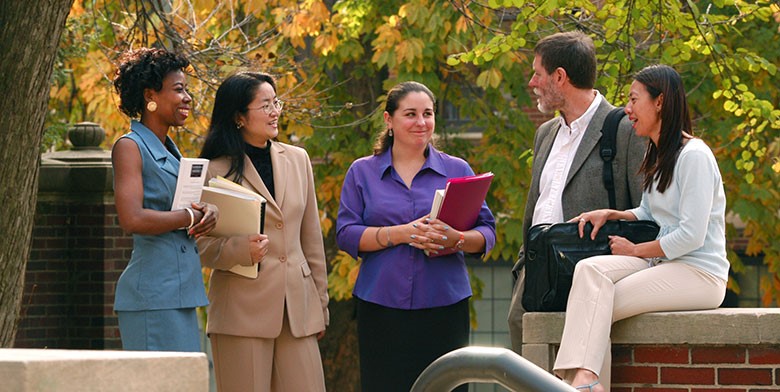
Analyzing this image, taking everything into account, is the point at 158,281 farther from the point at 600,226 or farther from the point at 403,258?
the point at 600,226

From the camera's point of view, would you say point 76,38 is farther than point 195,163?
Yes

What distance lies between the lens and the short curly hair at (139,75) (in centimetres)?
596

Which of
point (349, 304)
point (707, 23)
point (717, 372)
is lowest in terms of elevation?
point (349, 304)

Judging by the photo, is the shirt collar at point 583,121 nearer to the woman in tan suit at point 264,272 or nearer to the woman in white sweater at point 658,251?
the woman in white sweater at point 658,251

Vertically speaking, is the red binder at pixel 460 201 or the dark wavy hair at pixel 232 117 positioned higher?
the dark wavy hair at pixel 232 117

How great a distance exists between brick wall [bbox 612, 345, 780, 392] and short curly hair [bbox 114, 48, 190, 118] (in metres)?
2.31

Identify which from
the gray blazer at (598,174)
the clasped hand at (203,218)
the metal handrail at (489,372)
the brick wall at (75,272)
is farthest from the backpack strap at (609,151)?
the brick wall at (75,272)

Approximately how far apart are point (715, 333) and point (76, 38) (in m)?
9.84

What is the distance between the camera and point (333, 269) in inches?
574

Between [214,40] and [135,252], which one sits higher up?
[214,40]

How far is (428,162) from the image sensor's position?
702 centimetres

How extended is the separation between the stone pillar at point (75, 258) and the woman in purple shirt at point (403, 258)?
14.8ft

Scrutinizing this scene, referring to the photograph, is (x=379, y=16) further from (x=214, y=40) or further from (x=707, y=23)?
(x=707, y=23)

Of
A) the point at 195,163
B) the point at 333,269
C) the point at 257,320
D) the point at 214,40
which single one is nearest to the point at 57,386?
the point at 195,163
